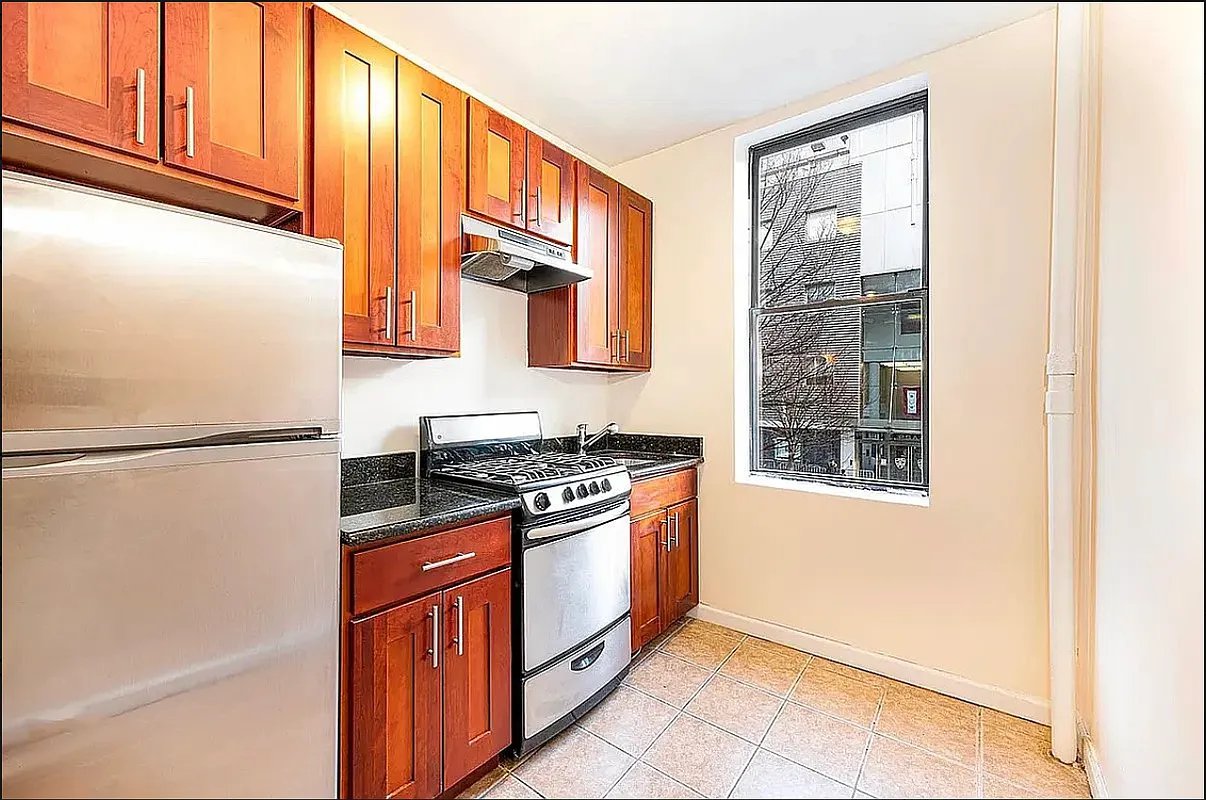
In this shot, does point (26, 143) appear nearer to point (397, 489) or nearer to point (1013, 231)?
point (397, 489)

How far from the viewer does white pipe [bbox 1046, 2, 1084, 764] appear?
976 mm

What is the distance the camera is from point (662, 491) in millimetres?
2322

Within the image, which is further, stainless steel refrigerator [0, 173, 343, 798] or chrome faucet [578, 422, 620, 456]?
chrome faucet [578, 422, 620, 456]

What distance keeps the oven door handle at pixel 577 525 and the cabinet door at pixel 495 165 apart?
1.09 meters

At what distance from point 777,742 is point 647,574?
2.88ft

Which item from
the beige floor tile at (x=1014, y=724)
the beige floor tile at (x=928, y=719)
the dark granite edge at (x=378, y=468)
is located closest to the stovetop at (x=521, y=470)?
the dark granite edge at (x=378, y=468)

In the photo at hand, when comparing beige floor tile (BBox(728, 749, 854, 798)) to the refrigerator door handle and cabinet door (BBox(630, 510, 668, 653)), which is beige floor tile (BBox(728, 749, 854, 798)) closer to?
cabinet door (BBox(630, 510, 668, 653))

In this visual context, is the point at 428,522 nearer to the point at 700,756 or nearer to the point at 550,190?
the point at 700,756

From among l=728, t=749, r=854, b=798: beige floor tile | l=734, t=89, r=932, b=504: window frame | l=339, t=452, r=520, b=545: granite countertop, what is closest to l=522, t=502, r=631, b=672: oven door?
l=339, t=452, r=520, b=545: granite countertop

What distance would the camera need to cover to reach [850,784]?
96cm

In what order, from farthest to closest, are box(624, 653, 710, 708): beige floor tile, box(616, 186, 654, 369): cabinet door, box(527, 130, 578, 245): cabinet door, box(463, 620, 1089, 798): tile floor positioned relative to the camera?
1. box(616, 186, 654, 369): cabinet door
2. box(527, 130, 578, 245): cabinet door
3. box(624, 653, 710, 708): beige floor tile
4. box(463, 620, 1089, 798): tile floor

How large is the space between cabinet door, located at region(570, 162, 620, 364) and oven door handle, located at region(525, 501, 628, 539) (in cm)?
74

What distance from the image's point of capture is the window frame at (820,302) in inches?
56.4

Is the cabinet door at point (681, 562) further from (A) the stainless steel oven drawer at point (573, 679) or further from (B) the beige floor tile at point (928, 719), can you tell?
(B) the beige floor tile at point (928, 719)
